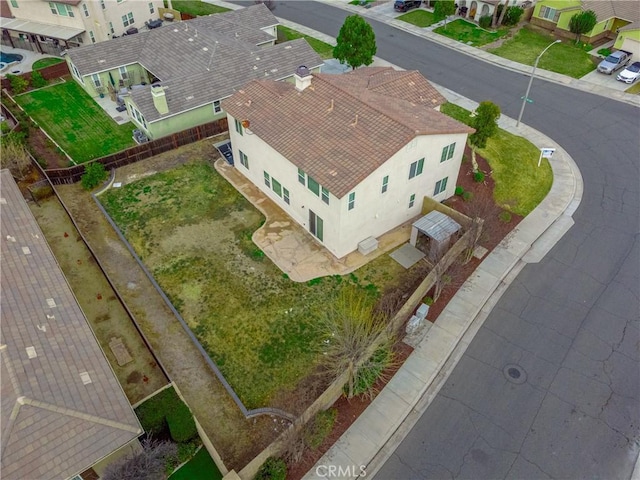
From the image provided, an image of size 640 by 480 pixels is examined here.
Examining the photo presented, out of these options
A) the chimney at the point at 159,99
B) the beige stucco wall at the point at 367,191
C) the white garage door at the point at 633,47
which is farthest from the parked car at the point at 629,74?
the chimney at the point at 159,99

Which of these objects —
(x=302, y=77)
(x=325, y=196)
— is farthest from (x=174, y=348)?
(x=302, y=77)

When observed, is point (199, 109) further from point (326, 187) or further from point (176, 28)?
point (326, 187)

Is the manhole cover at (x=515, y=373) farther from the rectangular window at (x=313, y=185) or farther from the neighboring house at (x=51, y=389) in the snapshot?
the neighboring house at (x=51, y=389)

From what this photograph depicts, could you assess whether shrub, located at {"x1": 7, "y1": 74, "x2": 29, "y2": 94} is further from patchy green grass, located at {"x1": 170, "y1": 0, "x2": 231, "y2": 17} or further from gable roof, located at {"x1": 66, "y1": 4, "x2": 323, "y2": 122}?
patchy green grass, located at {"x1": 170, "y1": 0, "x2": 231, "y2": 17}

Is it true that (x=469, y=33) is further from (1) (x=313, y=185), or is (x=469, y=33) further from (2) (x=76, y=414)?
(2) (x=76, y=414)

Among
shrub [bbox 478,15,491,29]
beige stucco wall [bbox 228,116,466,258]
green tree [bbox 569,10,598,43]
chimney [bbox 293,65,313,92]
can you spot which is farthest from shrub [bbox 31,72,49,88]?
green tree [bbox 569,10,598,43]

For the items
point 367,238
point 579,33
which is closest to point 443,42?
point 579,33
